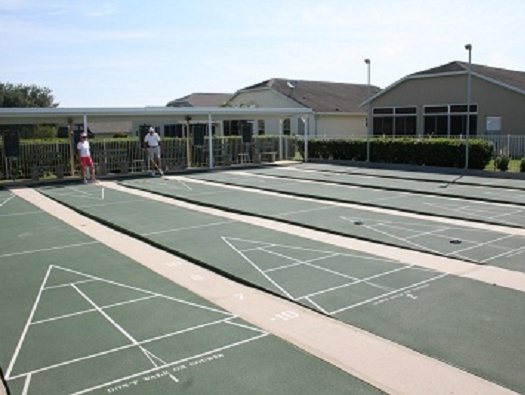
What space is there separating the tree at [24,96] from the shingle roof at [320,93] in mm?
35508

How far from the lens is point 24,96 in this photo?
65312 millimetres

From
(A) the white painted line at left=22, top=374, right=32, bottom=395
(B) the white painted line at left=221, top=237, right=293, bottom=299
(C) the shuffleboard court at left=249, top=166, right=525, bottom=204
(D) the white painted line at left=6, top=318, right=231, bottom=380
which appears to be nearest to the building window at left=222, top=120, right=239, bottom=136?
(C) the shuffleboard court at left=249, top=166, right=525, bottom=204

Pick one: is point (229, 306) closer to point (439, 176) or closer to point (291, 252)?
point (291, 252)

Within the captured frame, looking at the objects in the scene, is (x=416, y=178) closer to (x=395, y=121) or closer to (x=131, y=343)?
(x=395, y=121)

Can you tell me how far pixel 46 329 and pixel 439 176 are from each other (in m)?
16.6

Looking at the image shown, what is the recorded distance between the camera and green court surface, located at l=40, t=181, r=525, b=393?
5094 millimetres

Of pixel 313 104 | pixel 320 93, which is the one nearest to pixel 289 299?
pixel 313 104

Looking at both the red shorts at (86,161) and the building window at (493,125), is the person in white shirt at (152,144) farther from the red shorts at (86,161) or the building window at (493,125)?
the building window at (493,125)

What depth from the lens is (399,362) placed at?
483 centimetres

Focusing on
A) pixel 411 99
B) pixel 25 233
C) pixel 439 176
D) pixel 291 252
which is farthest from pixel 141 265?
pixel 411 99

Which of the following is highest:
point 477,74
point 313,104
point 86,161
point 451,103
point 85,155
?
point 477,74

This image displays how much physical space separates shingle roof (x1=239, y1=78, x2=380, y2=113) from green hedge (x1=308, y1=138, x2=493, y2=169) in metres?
8.09

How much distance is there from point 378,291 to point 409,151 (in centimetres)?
1764

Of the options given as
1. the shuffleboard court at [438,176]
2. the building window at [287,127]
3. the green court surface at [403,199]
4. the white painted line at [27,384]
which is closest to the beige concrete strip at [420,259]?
the green court surface at [403,199]
